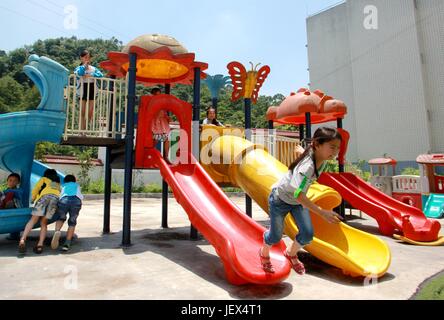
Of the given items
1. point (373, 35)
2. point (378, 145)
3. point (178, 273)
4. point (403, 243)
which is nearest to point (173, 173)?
point (178, 273)

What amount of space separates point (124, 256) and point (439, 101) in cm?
2582

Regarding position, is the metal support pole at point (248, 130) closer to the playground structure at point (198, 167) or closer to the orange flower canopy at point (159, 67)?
the playground structure at point (198, 167)

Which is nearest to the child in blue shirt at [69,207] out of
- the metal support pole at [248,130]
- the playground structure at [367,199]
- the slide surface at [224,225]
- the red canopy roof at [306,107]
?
the slide surface at [224,225]

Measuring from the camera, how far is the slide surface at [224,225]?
3.87 metres

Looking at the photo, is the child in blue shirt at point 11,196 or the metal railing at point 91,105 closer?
the child in blue shirt at point 11,196

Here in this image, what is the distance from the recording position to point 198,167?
20.9ft

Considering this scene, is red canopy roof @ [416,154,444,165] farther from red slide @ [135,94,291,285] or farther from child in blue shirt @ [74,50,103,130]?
child in blue shirt @ [74,50,103,130]

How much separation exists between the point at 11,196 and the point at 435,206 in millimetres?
13581

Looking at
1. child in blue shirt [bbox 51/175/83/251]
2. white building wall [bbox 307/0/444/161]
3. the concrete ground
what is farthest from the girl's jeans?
white building wall [bbox 307/0/444/161]

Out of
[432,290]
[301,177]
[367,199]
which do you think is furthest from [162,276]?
[367,199]

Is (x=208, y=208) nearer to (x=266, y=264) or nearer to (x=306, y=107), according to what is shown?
(x=266, y=264)

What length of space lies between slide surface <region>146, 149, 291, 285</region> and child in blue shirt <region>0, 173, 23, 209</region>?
8.58ft

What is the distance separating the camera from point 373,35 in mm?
27141
